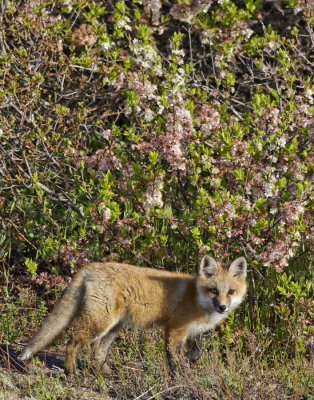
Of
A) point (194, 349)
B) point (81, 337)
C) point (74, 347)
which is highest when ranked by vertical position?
point (81, 337)

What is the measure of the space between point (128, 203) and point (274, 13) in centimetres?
487

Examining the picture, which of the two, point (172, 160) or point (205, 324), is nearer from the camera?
point (205, 324)

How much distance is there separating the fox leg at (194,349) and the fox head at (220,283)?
1.58 feet

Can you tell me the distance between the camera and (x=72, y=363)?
556 cm

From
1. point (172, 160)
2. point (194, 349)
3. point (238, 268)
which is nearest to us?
point (238, 268)

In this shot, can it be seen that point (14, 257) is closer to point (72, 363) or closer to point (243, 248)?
point (72, 363)

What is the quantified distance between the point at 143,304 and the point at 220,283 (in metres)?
0.87

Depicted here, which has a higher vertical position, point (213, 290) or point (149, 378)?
point (213, 290)

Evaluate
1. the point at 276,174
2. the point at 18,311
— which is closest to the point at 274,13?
the point at 276,174

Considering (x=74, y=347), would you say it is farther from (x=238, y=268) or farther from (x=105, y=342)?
(x=238, y=268)

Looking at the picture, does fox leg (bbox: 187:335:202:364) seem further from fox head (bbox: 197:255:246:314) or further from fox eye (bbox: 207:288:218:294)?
fox eye (bbox: 207:288:218:294)

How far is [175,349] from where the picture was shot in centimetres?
564

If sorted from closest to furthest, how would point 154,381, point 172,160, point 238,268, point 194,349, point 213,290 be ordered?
point 154,381, point 213,290, point 238,268, point 194,349, point 172,160

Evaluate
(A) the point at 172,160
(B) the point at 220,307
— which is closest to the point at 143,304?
(B) the point at 220,307
